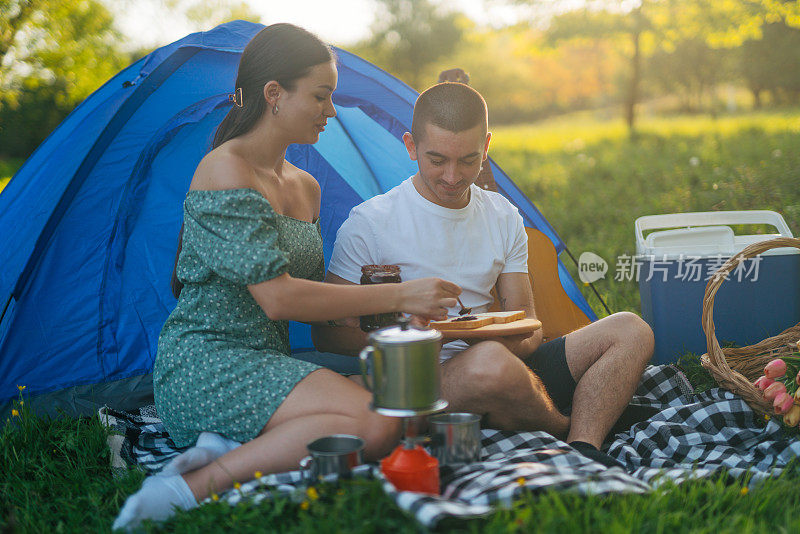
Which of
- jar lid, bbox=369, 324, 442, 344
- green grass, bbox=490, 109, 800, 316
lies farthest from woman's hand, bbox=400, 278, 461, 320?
green grass, bbox=490, 109, 800, 316

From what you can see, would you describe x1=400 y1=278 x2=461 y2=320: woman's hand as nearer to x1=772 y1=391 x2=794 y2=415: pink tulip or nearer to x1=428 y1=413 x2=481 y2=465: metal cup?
x1=428 y1=413 x2=481 y2=465: metal cup

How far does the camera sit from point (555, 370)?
8.20ft

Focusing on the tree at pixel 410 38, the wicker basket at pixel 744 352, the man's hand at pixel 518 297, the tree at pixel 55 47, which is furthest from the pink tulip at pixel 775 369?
the tree at pixel 410 38

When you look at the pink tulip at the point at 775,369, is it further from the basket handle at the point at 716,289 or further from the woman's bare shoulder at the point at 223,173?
the woman's bare shoulder at the point at 223,173

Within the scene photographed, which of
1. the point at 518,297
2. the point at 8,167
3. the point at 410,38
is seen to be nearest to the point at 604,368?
the point at 518,297

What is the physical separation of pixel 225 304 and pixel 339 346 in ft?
1.53

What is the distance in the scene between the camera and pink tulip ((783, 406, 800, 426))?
7.23ft

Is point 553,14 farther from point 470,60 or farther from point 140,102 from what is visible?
point 470,60

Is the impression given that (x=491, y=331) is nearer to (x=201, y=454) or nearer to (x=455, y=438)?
(x=455, y=438)

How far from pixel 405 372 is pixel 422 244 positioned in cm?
93

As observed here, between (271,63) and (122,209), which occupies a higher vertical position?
(271,63)

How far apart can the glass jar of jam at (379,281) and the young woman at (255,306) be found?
109mm

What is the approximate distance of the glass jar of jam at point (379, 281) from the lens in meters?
2.11

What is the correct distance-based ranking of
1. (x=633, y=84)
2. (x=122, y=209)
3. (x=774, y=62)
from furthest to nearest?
(x=774, y=62)
(x=633, y=84)
(x=122, y=209)
